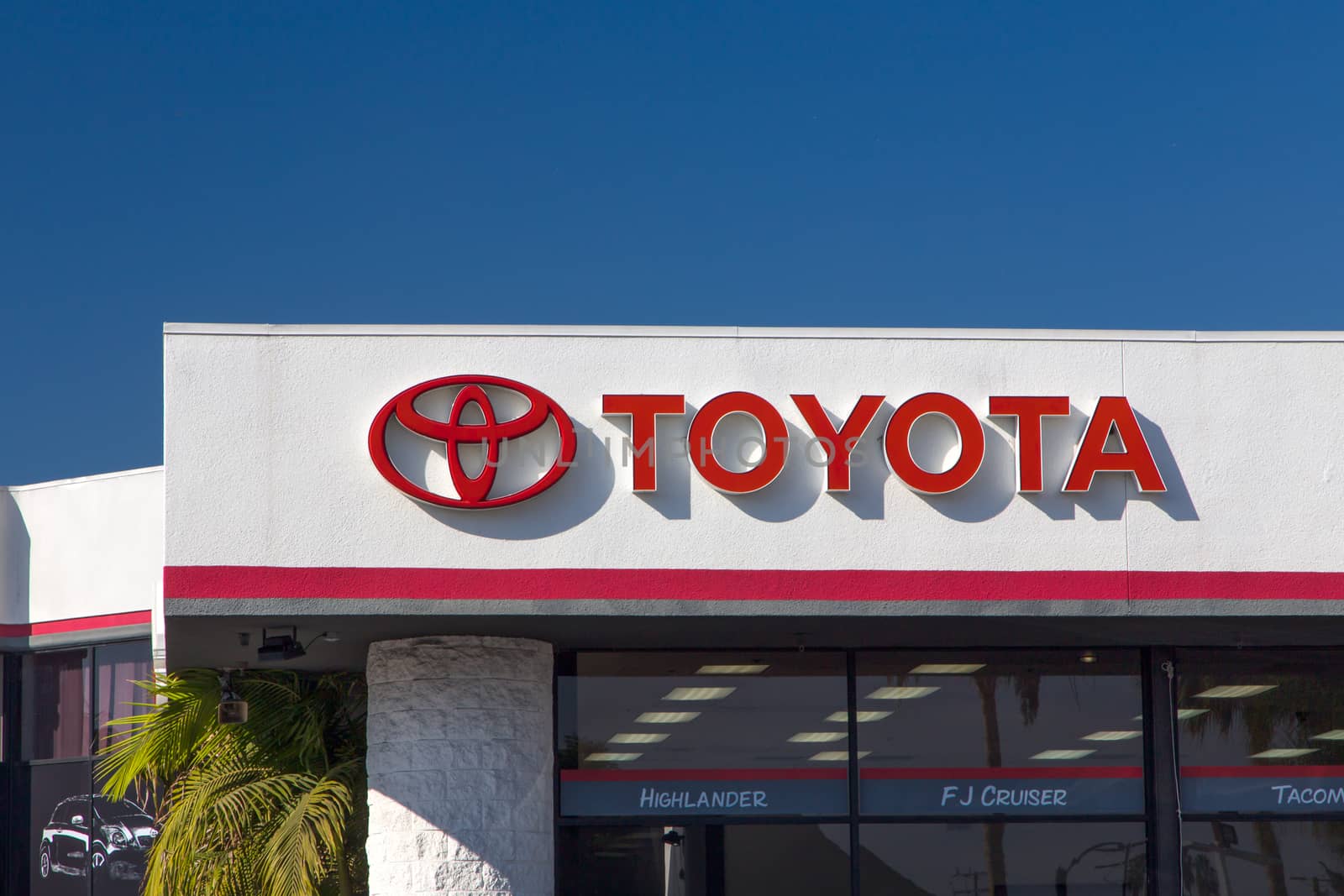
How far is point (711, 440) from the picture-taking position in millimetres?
10555

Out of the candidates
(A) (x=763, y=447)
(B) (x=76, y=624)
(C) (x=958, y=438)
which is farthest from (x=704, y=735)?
(B) (x=76, y=624)

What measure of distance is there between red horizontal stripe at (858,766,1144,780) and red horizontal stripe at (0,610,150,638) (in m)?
10.1

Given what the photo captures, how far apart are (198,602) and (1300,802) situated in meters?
7.86

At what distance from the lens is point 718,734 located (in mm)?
11961

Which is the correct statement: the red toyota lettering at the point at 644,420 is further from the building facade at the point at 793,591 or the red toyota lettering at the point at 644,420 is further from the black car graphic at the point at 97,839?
the black car graphic at the point at 97,839

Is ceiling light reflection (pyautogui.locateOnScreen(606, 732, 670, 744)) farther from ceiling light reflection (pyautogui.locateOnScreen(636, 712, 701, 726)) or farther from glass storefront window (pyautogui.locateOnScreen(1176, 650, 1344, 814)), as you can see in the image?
glass storefront window (pyautogui.locateOnScreen(1176, 650, 1344, 814))

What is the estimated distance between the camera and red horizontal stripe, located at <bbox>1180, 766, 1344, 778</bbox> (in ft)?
39.3

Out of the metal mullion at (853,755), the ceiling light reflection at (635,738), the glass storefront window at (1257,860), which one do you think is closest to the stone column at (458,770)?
the ceiling light reflection at (635,738)

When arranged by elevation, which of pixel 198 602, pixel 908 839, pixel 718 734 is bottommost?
pixel 908 839

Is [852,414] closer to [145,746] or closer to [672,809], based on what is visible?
[672,809]

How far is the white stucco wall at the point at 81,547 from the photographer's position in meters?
18.9

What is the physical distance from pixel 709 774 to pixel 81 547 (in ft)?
34.5

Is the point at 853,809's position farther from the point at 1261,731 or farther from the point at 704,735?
the point at 1261,731

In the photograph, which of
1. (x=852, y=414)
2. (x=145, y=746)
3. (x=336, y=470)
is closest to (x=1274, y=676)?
(x=852, y=414)
